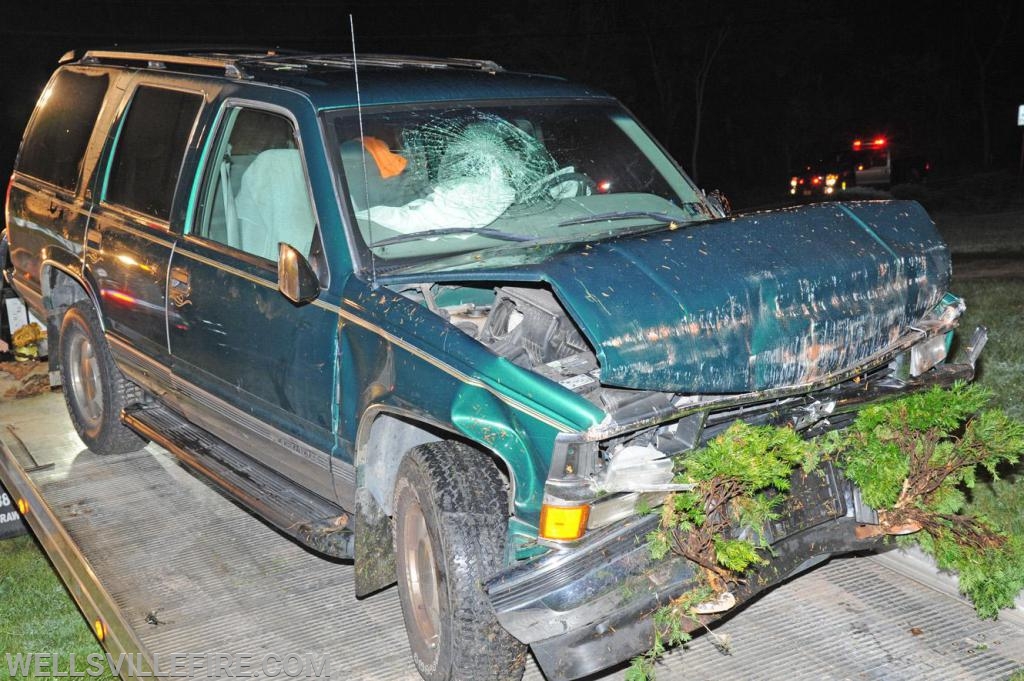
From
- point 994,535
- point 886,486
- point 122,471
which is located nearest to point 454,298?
point 886,486

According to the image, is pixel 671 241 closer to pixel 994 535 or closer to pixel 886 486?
pixel 886 486

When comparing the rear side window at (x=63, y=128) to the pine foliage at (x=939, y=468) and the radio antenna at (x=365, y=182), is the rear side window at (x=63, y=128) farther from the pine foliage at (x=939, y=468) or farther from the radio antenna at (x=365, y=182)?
the pine foliage at (x=939, y=468)

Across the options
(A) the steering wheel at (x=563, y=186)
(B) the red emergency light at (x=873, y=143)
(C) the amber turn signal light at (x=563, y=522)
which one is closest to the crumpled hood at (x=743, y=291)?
(C) the amber turn signal light at (x=563, y=522)

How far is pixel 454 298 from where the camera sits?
4.32 metres

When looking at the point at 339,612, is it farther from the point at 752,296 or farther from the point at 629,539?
the point at 752,296

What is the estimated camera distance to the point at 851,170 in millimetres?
25531

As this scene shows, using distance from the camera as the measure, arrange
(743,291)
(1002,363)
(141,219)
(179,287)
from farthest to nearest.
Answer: (1002,363) < (141,219) < (179,287) < (743,291)

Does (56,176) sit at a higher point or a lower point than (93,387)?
higher

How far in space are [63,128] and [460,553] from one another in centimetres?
426

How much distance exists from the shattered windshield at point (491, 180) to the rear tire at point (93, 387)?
2.39 meters

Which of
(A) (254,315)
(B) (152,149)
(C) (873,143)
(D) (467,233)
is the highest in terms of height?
(B) (152,149)

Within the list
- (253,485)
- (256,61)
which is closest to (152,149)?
(256,61)

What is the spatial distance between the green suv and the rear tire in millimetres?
212

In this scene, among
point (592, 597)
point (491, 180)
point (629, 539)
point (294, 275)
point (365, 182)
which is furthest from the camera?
point (491, 180)
